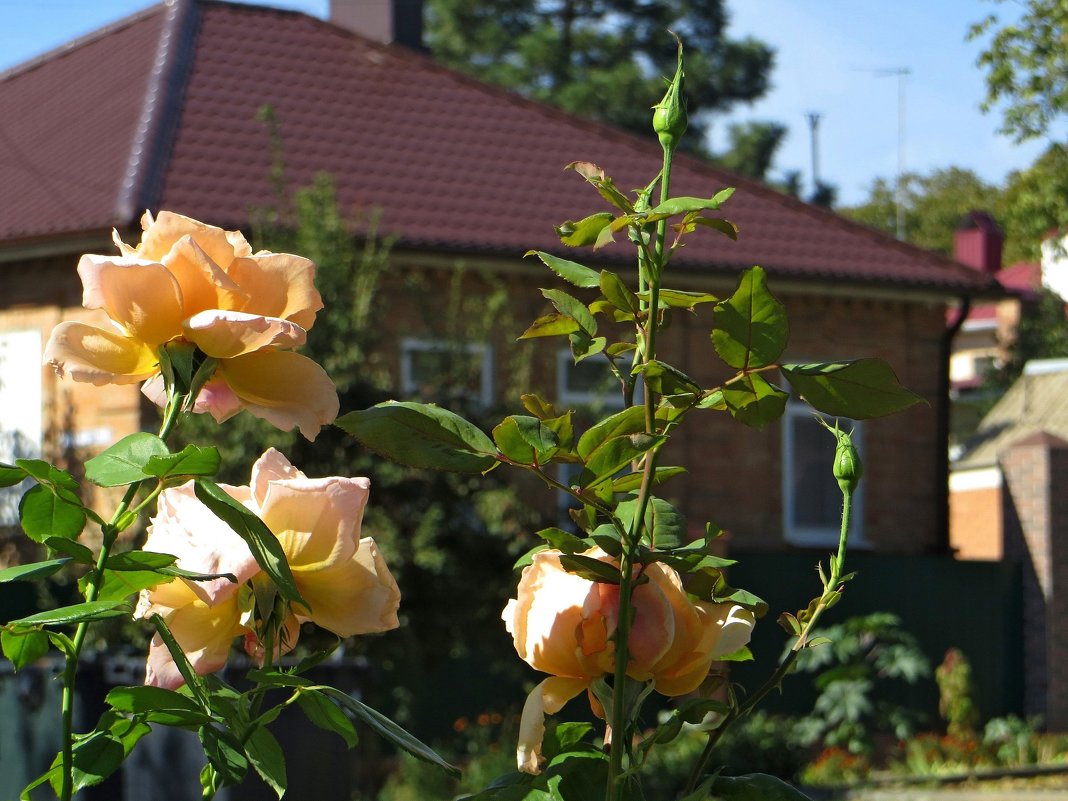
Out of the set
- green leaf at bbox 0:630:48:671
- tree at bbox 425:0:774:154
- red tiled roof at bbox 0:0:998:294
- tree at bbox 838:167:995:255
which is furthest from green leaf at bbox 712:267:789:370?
tree at bbox 838:167:995:255

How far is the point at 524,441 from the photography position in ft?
3.55

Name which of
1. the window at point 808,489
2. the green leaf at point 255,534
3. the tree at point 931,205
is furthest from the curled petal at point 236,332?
the tree at point 931,205

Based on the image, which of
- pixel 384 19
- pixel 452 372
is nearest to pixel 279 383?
pixel 452 372

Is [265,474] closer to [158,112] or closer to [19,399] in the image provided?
[19,399]

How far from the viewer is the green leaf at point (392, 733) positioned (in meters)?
1.07

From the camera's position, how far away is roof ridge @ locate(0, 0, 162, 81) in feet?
63.9

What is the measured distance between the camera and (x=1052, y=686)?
16.7 meters

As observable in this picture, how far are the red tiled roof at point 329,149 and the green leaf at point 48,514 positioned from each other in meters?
13.7

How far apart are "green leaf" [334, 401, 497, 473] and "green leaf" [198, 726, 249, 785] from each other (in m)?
0.21

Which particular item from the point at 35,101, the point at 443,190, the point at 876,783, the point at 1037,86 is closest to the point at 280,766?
the point at 876,783

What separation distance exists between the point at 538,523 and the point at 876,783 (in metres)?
3.49

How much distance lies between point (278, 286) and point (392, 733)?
319 mm

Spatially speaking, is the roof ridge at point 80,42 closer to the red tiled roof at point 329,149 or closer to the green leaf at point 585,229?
the red tiled roof at point 329,149

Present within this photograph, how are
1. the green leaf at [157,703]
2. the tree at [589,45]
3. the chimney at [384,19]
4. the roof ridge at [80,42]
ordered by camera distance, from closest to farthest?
1. the green leaf at [157,703]
2. the roof ridge at [80,42]
3. the chimney at [384,19]
4. the tree at [589,45]
